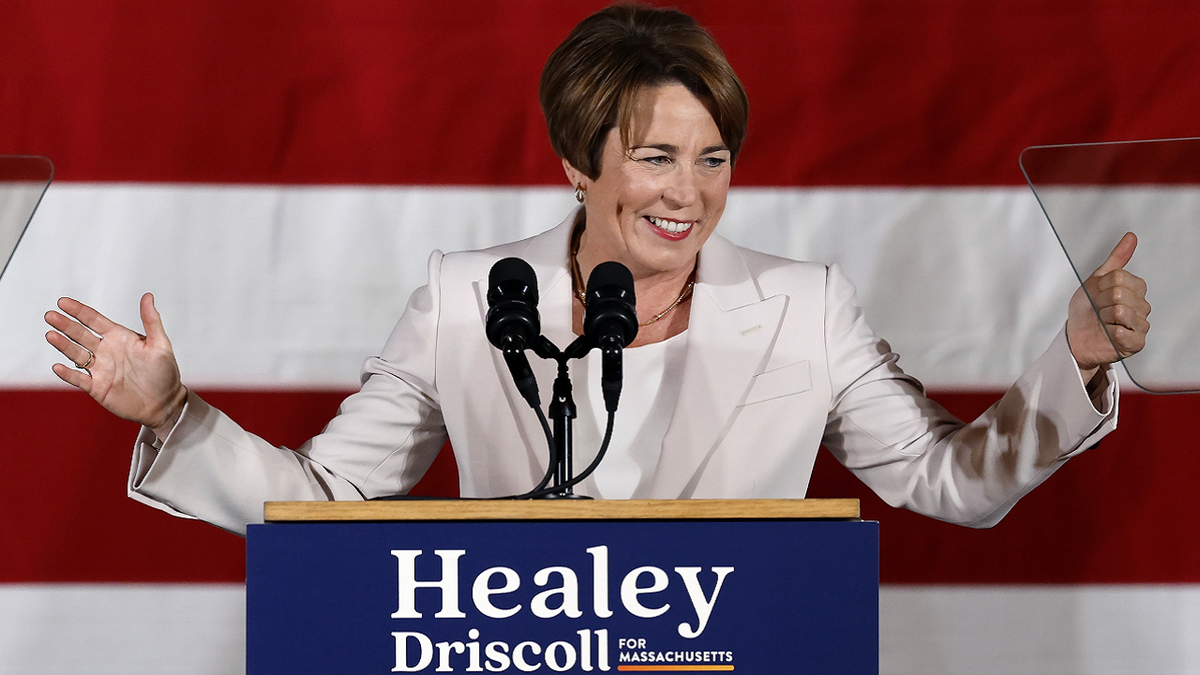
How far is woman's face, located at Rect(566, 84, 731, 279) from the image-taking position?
150 cm

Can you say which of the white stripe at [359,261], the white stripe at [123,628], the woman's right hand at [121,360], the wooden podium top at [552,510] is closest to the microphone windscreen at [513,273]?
the wooden podium top at [552,510]

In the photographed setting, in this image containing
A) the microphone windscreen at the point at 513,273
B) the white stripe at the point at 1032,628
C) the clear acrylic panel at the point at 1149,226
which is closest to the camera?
the microphone windscreen at the point at 513,273

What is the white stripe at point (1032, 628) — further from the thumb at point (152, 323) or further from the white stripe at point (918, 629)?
the thumb at point (152, 323)

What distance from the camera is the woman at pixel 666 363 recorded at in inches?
58.7

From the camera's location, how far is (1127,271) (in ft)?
4.07

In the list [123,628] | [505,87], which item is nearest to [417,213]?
[505,87]

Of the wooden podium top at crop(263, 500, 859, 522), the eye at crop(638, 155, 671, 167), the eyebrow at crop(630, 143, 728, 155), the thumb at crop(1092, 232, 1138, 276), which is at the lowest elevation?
the wooden podium top at crop(263, 500, 859, 522)

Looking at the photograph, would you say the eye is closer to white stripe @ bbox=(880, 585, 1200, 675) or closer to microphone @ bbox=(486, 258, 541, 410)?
microphone @ bbox=(486, 258, 541, 410)

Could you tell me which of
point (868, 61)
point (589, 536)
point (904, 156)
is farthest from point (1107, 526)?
point (589, 536)

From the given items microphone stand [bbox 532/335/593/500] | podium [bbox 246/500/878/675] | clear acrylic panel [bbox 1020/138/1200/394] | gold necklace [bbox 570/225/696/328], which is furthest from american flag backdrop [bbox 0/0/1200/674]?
podium [bbox 246/500/878/675]

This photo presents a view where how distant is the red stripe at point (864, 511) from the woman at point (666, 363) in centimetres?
38

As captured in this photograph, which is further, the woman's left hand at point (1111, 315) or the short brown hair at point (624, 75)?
the short brown hair at point (624, 75)

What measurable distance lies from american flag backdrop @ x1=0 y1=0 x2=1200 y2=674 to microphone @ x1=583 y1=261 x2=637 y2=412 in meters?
0.95

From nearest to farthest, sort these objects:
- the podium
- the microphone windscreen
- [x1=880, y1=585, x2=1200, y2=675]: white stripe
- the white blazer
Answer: the podium, the microphone windscreen, the white blazer, [x1=880, y1=585, x2=1200, y2=675]: white stripe
